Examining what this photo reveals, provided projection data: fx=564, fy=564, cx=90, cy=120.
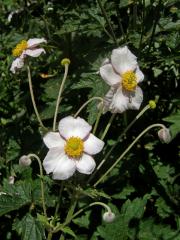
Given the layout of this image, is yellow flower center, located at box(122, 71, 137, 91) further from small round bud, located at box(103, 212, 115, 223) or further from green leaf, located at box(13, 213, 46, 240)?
green leaf, located at box(13, 213, 46, 240)

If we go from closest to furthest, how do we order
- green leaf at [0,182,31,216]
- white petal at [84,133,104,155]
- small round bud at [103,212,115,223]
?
small round bud at [103,212,115,223] < white petal at [84,133,104,155] < green leaf at [0,182,31,216]

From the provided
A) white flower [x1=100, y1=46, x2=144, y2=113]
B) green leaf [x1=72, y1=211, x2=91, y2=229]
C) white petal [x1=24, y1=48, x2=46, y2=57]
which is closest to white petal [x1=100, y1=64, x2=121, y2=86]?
white flower [x1=100, y1=46, x2=144, y2=113]

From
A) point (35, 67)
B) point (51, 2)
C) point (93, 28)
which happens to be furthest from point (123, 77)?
point (51, 2)

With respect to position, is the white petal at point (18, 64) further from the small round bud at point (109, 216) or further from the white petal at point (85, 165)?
the small round bud at point (109, 216)

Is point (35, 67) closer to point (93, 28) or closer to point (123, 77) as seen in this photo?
point (93, 28)

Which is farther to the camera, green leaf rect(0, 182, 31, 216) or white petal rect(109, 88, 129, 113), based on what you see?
green leaf rect(0, 182, 31, 216)

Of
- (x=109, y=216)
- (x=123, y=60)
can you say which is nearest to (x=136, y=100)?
(x=123, y=60)

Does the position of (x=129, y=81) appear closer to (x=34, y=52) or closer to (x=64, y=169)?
(x=64, y=169)

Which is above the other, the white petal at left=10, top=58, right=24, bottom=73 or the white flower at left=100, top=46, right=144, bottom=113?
the white flower at left=100, top=46, right=144, bottom=113

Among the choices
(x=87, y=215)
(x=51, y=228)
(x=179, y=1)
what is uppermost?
(x=179, y=1)
